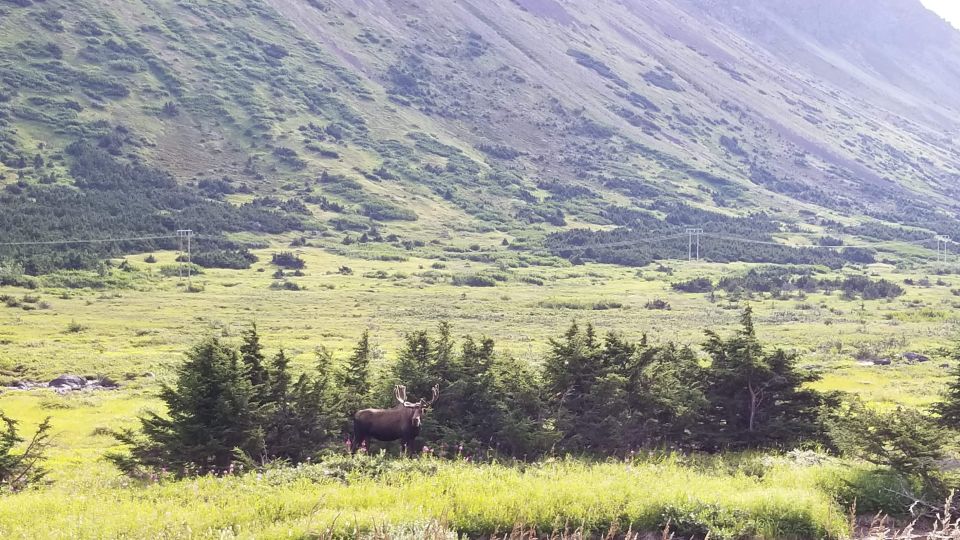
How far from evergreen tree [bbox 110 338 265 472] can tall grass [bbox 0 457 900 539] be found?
133 cm

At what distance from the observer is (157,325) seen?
57406mm

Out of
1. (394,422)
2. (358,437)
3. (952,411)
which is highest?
(952,411)

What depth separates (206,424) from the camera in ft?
51.6

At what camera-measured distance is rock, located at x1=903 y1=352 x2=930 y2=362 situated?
143 ft

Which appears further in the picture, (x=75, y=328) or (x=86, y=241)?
(x=86, y=241)

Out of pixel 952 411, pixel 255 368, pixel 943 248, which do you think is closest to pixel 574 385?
pixel 255 368

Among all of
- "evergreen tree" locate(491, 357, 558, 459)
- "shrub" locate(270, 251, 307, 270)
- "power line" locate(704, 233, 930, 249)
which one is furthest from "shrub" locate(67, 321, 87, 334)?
"power line" locate(704, 233, 930, 249)

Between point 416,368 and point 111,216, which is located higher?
point 111,216

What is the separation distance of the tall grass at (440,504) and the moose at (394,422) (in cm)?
228

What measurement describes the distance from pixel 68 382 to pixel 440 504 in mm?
31813

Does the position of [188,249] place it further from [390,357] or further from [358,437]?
[358,437]

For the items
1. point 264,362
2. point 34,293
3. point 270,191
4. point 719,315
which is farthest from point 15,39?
point 264,362

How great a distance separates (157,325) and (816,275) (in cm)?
10388

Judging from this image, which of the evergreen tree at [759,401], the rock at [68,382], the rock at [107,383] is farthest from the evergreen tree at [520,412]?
the rock at [68,382]
